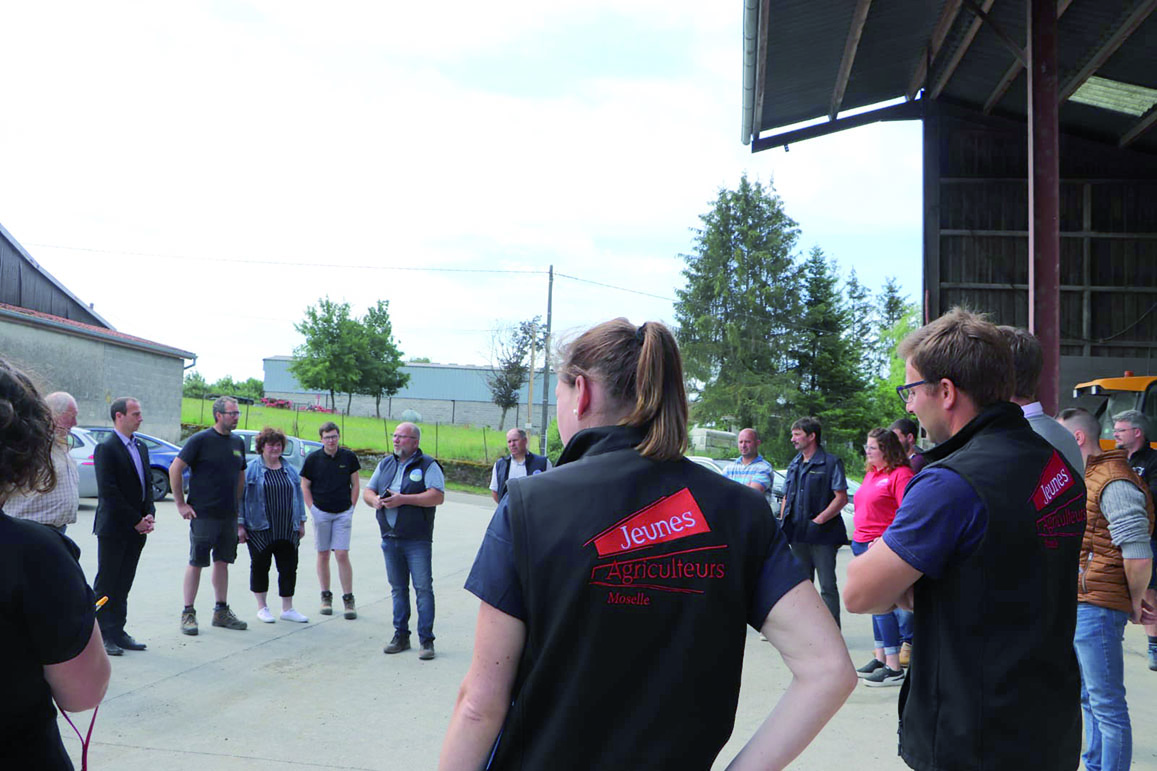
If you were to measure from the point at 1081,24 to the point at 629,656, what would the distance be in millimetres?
15567

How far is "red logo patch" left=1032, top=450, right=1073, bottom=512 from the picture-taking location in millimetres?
2223

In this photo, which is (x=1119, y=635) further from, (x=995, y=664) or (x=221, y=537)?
(x=221, y=537)

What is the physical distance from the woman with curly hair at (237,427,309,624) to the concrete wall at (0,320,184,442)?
19516 mm

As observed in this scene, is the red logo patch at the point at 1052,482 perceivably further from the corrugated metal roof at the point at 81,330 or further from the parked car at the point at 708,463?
the corrugated metal roof at the point at 81,330

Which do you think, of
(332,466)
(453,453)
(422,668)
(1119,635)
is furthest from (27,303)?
(1119,635)

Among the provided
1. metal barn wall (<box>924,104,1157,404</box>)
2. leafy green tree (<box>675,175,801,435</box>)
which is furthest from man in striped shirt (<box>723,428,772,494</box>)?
leafy green tree (<box>675,175,801,435</box>)

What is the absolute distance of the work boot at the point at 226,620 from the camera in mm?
7977

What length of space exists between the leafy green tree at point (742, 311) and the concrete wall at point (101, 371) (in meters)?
21.9

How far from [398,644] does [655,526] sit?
20.6 ft

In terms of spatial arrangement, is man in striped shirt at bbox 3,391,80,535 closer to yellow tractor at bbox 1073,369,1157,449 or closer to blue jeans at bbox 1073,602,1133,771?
blue jeans at bbox 1073,602,1133,771

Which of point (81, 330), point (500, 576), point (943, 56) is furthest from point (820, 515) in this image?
point (81, 330)

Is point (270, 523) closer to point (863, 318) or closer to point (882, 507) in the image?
point (882, 507)

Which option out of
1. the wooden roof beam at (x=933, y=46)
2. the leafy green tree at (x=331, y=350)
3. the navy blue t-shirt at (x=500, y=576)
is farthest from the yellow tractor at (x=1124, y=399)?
the leafy green tree at (x=331, y=350)

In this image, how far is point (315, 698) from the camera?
6.04 m
